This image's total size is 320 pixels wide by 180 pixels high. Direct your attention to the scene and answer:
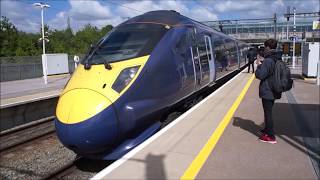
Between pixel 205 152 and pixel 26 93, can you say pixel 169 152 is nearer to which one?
pixel 205 152

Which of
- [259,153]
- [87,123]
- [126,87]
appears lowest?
[259,153]

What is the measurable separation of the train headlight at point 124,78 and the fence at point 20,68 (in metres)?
26.7

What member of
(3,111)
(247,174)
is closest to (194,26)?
(247,174)

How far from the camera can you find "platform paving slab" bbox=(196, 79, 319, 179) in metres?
4.83

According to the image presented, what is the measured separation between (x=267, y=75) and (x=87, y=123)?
286 cm

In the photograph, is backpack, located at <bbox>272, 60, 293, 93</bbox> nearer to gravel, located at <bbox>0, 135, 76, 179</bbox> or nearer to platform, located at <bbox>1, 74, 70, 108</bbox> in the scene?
gravel, located at <bbox>0, 135, 76, 179</bbox>

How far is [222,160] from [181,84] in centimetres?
293

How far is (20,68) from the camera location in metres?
32.8

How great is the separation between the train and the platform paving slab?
1395mm

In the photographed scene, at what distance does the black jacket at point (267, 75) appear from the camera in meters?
5.84

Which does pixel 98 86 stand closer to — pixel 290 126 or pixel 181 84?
pixel 181 84

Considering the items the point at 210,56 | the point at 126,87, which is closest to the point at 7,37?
the point at 210,56

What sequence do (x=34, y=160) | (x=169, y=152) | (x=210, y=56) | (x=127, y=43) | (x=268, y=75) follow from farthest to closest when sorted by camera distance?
1. (x=210, y=56)
2. (x=34, y=160)
3. (x=127, y=43)
4. (x=268, y=75)
5. (x=169, y=152)

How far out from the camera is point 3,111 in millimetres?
13258
